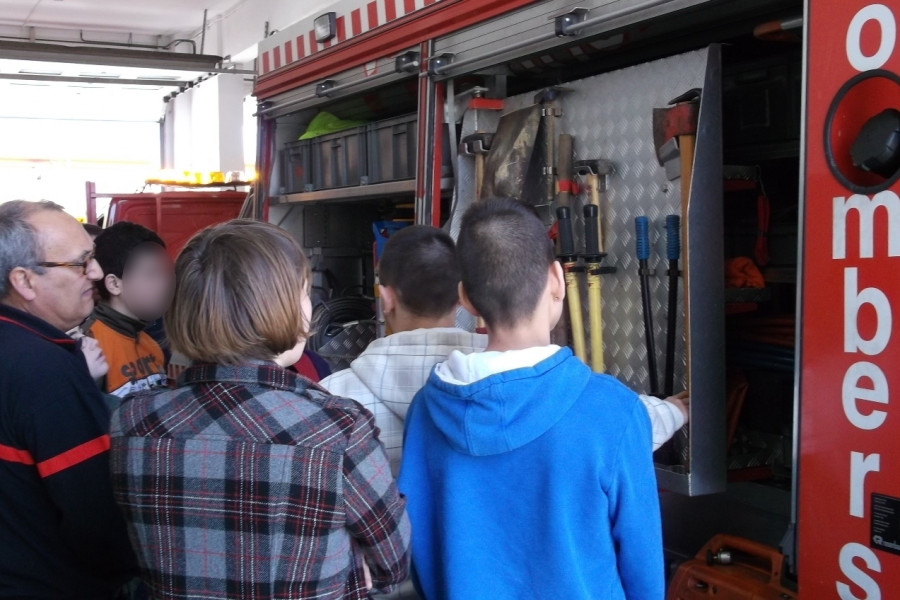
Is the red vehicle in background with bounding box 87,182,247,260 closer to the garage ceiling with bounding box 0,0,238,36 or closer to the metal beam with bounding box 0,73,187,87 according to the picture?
the garage ceiling with bounding box 0,0,238,36

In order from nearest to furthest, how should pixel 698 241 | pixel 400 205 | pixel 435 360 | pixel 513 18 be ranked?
1. pixel 435 360
2. pixel 698 241
3. pixel 513 18
4. pixel 400 205

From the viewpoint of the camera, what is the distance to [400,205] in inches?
184

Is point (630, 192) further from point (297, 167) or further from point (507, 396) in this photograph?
point (297, 167)

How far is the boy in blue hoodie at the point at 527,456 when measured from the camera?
1.56 m

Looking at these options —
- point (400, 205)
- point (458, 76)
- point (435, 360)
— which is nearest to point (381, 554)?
point (435, 360)

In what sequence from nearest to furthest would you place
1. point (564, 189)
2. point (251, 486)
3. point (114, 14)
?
1. point (251, 486)
2. point (564, 189)
3. point (114, 14)

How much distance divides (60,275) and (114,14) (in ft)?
33.2

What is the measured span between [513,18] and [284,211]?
246 cm

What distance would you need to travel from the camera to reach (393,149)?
167 inches

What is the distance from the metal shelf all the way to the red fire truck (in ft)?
0.07

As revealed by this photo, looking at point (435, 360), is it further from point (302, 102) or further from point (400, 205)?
point (302, 102)

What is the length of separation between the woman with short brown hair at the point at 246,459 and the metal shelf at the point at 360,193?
7.73 ft

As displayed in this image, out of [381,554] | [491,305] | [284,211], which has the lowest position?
[381,554]

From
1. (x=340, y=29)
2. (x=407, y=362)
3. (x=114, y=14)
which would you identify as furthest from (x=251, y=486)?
(x=114, y=14)
